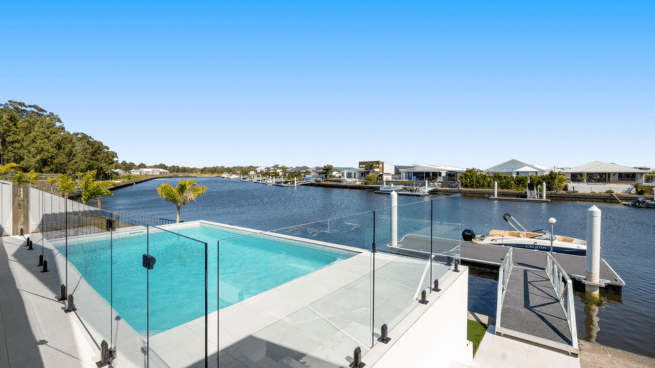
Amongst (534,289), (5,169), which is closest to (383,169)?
(5,169)

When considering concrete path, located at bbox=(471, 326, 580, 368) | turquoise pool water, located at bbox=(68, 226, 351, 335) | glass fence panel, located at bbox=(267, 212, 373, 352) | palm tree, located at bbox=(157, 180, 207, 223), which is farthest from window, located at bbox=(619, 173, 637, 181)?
turquoise pool water, located at bbox=(68, 226, 351, 335)

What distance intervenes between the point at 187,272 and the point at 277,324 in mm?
1020

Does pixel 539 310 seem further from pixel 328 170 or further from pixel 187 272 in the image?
pixel 328 170

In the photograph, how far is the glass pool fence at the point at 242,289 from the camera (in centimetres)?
243

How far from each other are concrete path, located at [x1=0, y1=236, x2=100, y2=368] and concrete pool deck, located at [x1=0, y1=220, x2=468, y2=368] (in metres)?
0.01

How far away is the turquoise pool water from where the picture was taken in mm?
2342

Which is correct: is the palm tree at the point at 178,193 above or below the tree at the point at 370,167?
below

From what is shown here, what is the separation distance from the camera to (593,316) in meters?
9.88

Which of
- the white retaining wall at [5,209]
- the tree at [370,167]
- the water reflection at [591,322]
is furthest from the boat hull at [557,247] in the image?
the tree at [370,167]

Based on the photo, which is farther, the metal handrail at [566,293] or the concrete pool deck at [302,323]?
the metal handrail at [566,293]

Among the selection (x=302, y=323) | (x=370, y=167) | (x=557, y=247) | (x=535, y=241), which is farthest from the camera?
(x=370, y=167)

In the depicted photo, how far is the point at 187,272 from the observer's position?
2.38 m

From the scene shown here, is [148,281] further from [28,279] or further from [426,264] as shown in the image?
[28,279]

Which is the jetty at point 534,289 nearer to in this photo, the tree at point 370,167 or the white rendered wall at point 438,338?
the white rendered wall at point 438,338
